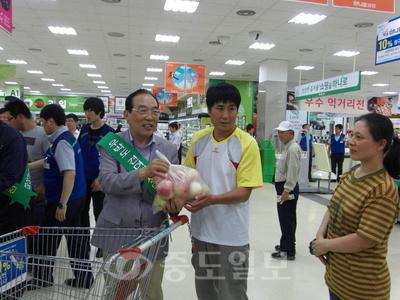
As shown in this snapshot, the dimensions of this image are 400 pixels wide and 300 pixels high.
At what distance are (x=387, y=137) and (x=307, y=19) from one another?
6.28 metres

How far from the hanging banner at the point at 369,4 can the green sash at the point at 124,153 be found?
3139 mm

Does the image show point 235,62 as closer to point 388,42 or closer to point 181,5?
point 181,5

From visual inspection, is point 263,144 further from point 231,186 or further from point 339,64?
point 231,186

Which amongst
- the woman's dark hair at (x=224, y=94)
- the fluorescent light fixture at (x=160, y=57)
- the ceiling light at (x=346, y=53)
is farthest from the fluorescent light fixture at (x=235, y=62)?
the woman's dark hair at (x=224, y=94)

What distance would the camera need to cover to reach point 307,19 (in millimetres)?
6910

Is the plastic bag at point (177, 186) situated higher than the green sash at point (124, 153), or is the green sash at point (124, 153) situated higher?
the green sash at point (124, 153)

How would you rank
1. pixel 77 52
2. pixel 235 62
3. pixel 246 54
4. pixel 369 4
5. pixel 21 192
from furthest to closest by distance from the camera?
pixel 235 62
pixel 77 52
pixel 246 54
pixel 369 4
pixel 21 192

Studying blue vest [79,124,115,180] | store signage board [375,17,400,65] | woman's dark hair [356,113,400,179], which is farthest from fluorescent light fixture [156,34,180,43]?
woman's dark hair [356,113,400,179]

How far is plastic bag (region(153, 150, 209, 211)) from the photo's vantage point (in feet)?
4.74

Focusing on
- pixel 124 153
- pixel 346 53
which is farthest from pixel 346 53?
pixel 124 153

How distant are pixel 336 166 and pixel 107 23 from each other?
8094 mm

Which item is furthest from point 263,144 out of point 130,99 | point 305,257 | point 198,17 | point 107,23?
point 130,99

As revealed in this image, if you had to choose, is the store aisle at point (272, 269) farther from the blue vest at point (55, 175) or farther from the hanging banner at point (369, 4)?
the hanging banner at point (369, 4)

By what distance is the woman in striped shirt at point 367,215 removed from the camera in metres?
1.39
